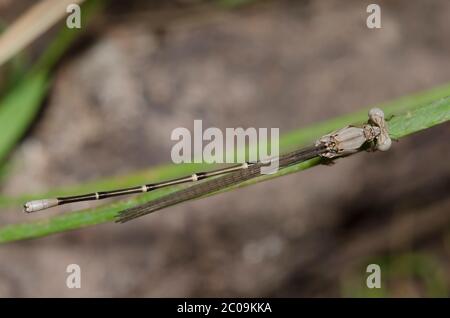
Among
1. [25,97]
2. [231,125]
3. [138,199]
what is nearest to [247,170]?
[138,199]

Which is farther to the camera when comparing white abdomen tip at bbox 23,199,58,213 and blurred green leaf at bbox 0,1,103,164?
blurred green leaf at bbox 0,1,103,164

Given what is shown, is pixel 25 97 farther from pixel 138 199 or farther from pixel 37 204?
pixel 138 199

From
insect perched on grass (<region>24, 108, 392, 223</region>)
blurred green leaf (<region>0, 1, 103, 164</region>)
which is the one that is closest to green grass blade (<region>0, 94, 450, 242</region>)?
insect perched on grass (<region>24, 108, 392, 223</region>)

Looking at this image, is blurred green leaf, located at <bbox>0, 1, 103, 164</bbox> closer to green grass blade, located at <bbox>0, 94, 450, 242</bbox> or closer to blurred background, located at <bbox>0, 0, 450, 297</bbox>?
blurred background, located at <bbox>0, 0, 450, 297</bbox>

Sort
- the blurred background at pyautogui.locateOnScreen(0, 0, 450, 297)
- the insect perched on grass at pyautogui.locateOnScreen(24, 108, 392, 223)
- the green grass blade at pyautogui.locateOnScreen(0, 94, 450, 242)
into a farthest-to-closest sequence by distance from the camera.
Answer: the blurred background at pyautogui.locateOnScreen(0, 0, 450, 297)
the insect perched on grass at pyautogui.locateOnScreen(24, 108, 392, 223)
the green grass blade at pyautogui.locateOnScreen(0, 94, 450, 242)

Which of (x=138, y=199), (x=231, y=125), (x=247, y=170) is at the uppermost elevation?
(x=231, y=125)

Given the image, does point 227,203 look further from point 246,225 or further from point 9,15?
point 9,15

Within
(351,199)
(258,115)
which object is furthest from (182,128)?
(351,199)
